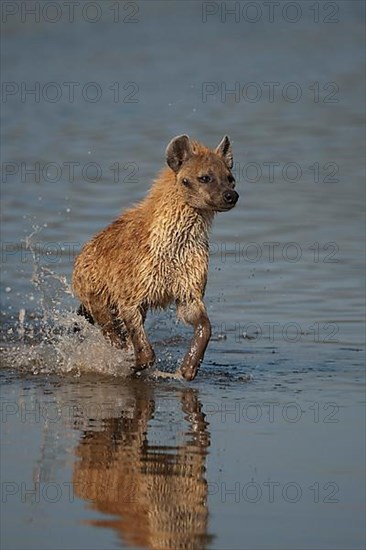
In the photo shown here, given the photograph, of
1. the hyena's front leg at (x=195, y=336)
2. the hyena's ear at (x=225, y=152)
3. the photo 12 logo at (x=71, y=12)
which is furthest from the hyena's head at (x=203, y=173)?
the photo 12 logo at (x=71, y=12)

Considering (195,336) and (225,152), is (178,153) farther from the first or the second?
(195,336)

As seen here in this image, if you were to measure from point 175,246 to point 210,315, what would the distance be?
253cm

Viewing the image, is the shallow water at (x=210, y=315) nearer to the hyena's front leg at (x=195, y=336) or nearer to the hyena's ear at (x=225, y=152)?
the hyena's front leg at (x=195, y=336)

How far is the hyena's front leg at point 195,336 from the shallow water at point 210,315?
0.17 m

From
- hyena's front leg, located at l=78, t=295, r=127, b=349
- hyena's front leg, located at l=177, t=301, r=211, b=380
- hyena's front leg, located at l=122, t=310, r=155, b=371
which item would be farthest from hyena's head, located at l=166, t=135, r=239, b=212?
hyena's front leg, located at l=78, t=295, r=127, b=349

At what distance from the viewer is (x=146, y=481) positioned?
28.3 ft

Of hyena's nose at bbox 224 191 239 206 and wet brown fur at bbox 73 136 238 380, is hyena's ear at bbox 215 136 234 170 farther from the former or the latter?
hyena's nose at bbox 224 191 239 206

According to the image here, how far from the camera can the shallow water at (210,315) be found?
825 cm

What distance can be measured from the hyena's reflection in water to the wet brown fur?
1.35 meters

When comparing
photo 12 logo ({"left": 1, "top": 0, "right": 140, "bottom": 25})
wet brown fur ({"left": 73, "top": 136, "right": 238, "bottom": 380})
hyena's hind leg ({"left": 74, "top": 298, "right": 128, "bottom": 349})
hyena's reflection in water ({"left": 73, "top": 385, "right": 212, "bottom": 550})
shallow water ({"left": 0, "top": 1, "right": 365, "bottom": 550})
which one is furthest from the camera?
photo 12 logo ({"left": 1, "top": 0, "right": 140, "bottom": 25})

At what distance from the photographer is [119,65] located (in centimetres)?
2930

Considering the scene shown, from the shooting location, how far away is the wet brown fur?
37.7 ft

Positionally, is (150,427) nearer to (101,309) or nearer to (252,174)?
(101,309)

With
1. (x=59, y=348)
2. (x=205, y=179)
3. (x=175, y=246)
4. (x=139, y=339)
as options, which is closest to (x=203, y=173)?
(x=205, y=179)
